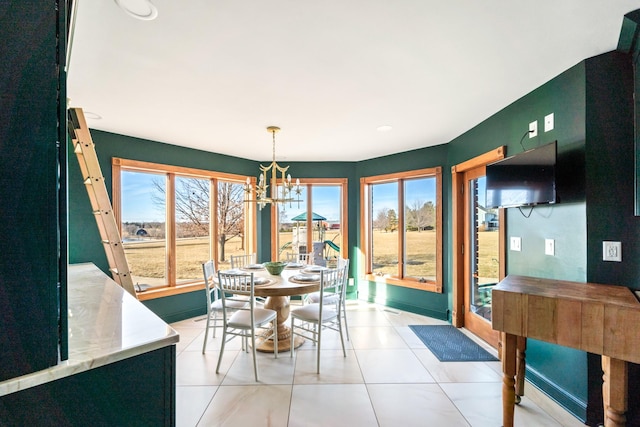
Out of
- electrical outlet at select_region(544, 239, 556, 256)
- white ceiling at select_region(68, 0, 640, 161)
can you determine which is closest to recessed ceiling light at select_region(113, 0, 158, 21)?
white ceiling at select_region(68, 0, 640, 161)

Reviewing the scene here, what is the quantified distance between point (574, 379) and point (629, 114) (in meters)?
1.81

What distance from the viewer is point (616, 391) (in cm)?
147

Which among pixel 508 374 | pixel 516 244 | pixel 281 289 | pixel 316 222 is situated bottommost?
pixel 508 374

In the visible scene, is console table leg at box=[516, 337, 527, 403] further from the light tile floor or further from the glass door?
the glass door

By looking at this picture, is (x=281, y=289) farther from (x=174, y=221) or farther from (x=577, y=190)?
(x=577, y=190)

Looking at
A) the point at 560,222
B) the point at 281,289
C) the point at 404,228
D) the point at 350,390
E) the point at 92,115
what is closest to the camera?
the point at 560,222

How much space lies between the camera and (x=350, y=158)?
4.97m

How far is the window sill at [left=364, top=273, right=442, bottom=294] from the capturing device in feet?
13.8

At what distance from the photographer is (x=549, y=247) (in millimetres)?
2266

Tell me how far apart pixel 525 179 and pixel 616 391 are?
1.42 metres

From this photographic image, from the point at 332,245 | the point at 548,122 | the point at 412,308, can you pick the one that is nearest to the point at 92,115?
the point at 332,245

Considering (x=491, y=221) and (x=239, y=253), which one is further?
(x=239, y=253)

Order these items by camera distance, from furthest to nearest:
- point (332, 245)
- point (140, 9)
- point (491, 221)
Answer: point (332, 245)
point (491, 221)
point (140, 9)

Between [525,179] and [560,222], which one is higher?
[525,179]
